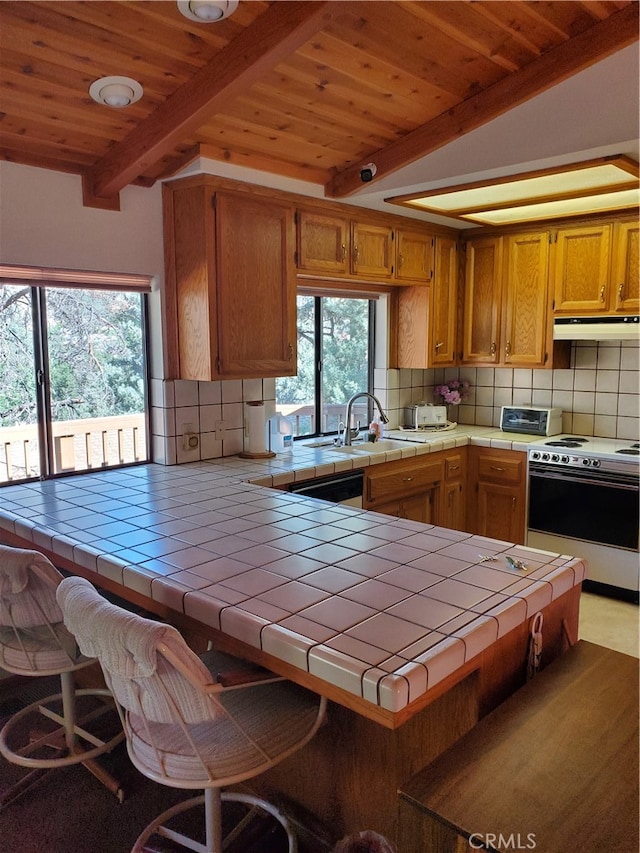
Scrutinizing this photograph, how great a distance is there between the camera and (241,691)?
5.60 ft

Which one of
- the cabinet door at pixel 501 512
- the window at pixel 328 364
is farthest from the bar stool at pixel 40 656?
the cabinet door at pixel 501 512

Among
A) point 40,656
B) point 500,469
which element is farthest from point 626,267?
point 40,656

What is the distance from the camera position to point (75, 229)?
274 centimetres

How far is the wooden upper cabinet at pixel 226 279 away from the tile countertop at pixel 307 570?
0.64 meters

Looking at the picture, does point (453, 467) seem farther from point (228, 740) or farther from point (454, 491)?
point (228, 740)

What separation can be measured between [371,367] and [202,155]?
7.04ft

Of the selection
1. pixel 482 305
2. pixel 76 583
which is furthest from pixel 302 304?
pixel 76 583

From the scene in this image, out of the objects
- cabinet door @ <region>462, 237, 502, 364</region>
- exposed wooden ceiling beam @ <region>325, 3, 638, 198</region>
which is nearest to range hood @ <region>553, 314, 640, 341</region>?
cabinet door @ <region>462, 237, 502, 364</region>

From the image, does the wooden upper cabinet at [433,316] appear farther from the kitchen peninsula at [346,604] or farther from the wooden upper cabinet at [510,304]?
the kitchen peninsula at [346,604]

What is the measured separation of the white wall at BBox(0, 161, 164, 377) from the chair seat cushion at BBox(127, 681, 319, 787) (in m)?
1.91

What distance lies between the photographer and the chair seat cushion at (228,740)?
1469 millimetres

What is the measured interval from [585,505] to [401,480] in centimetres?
Result: 110

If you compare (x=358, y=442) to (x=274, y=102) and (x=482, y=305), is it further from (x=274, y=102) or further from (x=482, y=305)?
(x=274, y=102)

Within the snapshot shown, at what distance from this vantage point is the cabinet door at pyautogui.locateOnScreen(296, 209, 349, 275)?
10.9 ft
